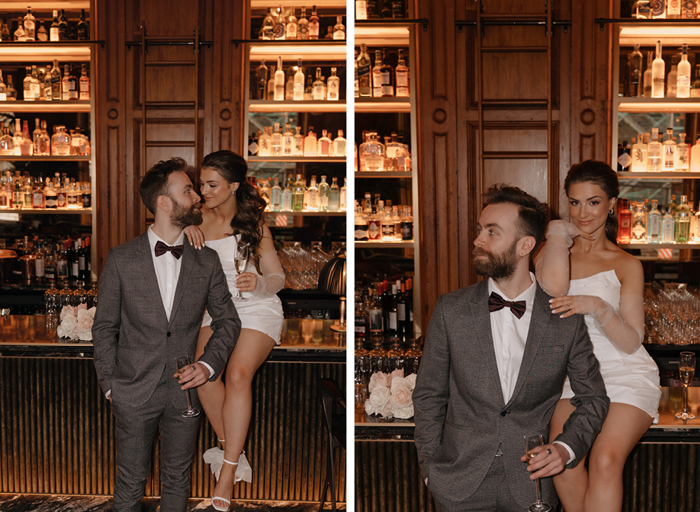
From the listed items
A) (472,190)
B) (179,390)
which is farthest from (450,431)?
(472,190)

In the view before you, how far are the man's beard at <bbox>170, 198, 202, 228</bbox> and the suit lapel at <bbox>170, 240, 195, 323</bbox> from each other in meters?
0.08

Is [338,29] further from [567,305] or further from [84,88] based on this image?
[567,305]

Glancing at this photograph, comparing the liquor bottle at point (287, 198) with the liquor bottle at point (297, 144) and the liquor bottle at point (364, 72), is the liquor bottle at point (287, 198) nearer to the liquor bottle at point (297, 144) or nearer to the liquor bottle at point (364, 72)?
the liquor bottle at point (297, 144)

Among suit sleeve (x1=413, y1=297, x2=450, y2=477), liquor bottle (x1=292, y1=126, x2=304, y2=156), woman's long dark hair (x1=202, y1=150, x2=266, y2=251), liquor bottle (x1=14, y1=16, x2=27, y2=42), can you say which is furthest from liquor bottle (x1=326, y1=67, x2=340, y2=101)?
suit sleeve (x1=413, y1=297, x2=450, y2=477)

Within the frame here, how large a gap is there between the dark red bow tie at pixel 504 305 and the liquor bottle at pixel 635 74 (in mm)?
2445

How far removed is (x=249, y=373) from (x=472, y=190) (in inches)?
73.4

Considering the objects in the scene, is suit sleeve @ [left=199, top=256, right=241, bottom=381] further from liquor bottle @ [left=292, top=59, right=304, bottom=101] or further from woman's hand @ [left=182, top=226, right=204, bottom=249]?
liquor bottle @ [left=292, top=59, right=304, bottom=101]

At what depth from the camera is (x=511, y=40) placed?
3.55m

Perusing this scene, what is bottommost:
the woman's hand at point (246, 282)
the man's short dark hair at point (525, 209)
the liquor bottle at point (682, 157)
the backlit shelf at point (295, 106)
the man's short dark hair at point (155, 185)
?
the woman's hand at point (246, 282)

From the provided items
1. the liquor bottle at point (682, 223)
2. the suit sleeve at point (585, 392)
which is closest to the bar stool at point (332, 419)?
the suit sleeve at point (585, 392)

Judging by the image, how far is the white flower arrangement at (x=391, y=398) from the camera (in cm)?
213

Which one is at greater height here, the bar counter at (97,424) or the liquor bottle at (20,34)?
the liquor bottle at (20,34)

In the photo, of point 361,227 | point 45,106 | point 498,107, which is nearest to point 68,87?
point 45,106

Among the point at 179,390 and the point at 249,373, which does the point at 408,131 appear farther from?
the point at 179,390
